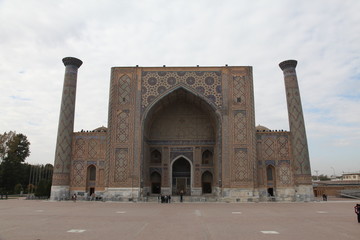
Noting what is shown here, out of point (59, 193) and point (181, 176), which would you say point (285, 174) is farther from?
point (59, 193)

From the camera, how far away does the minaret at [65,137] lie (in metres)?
20.9

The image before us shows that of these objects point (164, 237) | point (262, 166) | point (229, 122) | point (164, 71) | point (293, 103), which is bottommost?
point (164, 237)

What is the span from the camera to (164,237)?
6.76 meters

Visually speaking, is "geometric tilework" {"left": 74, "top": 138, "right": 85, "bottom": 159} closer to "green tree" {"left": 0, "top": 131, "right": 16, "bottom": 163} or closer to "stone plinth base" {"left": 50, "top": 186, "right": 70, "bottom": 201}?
"stone plinth base" {"left": 50, "top": 186, "right": 70, "bottom": 201}

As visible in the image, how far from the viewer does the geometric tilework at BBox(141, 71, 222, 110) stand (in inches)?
866

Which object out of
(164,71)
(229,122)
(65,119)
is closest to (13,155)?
(65,119)

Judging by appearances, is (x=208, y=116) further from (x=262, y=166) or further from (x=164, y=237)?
(x=164, y=237)

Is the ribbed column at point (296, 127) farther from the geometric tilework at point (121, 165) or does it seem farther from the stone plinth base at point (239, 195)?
the geometric tilework at point (121, 165)

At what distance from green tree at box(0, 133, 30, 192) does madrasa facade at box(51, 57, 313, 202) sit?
10.9 m

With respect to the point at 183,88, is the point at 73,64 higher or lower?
higher

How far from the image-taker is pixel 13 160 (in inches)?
1165

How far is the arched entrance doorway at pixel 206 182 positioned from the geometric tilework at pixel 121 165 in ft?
21.5

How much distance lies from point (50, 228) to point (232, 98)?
16.2 m

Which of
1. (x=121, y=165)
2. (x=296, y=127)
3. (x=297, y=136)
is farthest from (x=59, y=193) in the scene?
(x=296, y=127)
